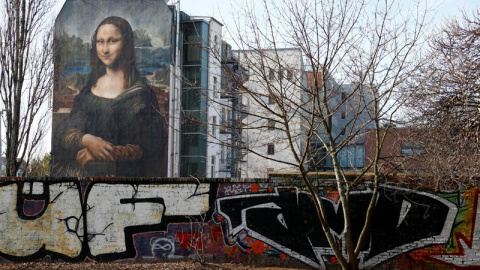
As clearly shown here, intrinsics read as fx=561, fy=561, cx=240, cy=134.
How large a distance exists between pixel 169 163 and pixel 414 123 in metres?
21.1

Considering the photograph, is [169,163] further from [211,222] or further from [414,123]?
[414,123]

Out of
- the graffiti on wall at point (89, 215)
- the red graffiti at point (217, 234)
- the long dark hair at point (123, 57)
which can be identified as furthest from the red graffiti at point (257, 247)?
the long dark hair at point (123, 57)

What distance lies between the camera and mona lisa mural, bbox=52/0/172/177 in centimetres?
3183

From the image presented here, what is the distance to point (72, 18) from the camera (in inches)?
1326

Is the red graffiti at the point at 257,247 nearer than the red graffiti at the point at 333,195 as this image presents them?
No

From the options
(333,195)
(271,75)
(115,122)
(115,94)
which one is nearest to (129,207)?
(333,195)

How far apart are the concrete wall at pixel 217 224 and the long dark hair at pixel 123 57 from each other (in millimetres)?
18148

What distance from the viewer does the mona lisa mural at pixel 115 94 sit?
31.8 metres

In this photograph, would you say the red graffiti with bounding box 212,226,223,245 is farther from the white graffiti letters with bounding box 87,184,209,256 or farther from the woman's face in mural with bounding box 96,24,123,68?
the woman's face in mural with bounding box 96,24,123,68

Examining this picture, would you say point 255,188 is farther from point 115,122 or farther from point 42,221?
point 115,122

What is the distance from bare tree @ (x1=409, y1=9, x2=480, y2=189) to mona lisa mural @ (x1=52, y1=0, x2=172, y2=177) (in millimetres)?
19692

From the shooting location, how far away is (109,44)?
32969mm

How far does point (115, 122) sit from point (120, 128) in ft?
1.54

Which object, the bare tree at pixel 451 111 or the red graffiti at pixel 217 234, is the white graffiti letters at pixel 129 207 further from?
the bare tree at pixel 451 111
